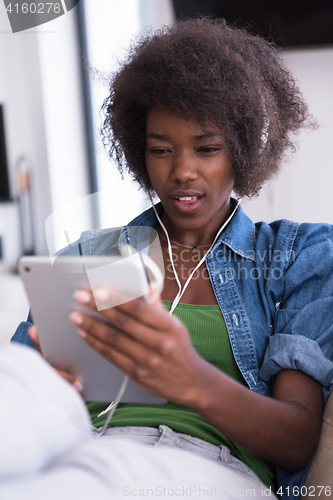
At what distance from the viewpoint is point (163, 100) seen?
0.89m

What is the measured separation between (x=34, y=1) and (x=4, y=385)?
2.40 metres

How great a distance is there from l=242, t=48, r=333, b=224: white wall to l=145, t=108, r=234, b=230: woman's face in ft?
1.83

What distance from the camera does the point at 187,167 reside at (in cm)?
86

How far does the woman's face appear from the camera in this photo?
0.87 m

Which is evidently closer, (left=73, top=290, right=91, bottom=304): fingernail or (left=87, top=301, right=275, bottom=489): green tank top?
(left=73, top=290, right=91, bottom=304): fingernail

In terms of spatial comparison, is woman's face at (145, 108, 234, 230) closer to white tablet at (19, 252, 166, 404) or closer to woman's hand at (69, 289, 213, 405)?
white tablet at (19, 252, 166, 404)

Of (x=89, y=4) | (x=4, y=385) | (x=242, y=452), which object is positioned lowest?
(x=242, y=452)

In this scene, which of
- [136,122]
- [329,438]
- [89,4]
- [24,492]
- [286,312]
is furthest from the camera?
[89,4]

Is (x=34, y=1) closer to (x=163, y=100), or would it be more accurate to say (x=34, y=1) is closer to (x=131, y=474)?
(x=163, y=100)

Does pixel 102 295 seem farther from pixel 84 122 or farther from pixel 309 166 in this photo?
pixel 84 122

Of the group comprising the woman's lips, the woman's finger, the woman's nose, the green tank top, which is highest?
the woman's nose

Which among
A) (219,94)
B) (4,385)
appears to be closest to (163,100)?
(219,94)

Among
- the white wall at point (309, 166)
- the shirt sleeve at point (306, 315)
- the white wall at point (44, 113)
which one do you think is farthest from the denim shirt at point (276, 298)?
the white wall at point (44, 113)

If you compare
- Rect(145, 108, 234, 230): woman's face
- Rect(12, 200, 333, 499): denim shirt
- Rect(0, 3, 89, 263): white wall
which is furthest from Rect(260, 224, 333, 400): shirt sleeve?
Rect(0, 3, 89, 263): white wall
